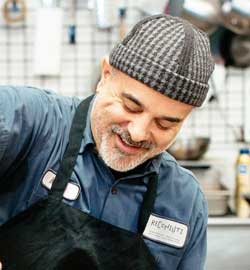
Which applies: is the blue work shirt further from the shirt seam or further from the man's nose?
the man's nose

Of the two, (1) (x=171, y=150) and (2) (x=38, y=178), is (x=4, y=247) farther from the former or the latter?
(1) (x=171, y=150)

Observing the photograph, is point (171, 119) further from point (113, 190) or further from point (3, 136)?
point (3, 136)

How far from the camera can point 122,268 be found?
1041 millimetres

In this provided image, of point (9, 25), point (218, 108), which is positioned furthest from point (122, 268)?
point (9, 25)

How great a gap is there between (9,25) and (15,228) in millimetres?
1236

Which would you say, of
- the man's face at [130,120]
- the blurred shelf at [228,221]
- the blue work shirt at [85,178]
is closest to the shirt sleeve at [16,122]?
the blue work shirt at [85,178]

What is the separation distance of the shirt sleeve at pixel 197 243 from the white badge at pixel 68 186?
10.8 inches

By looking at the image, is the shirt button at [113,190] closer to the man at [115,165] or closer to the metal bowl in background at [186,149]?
the man at [115,165]

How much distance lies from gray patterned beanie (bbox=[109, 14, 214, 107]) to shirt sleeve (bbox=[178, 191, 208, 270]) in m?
0.28

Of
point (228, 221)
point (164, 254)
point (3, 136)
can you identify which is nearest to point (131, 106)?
point (3, 136)

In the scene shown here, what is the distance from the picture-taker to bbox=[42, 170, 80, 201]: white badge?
987mm

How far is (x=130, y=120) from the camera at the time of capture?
0.91 meters

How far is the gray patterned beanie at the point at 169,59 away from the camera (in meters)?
0.89

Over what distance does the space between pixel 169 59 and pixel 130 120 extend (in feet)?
0.43
